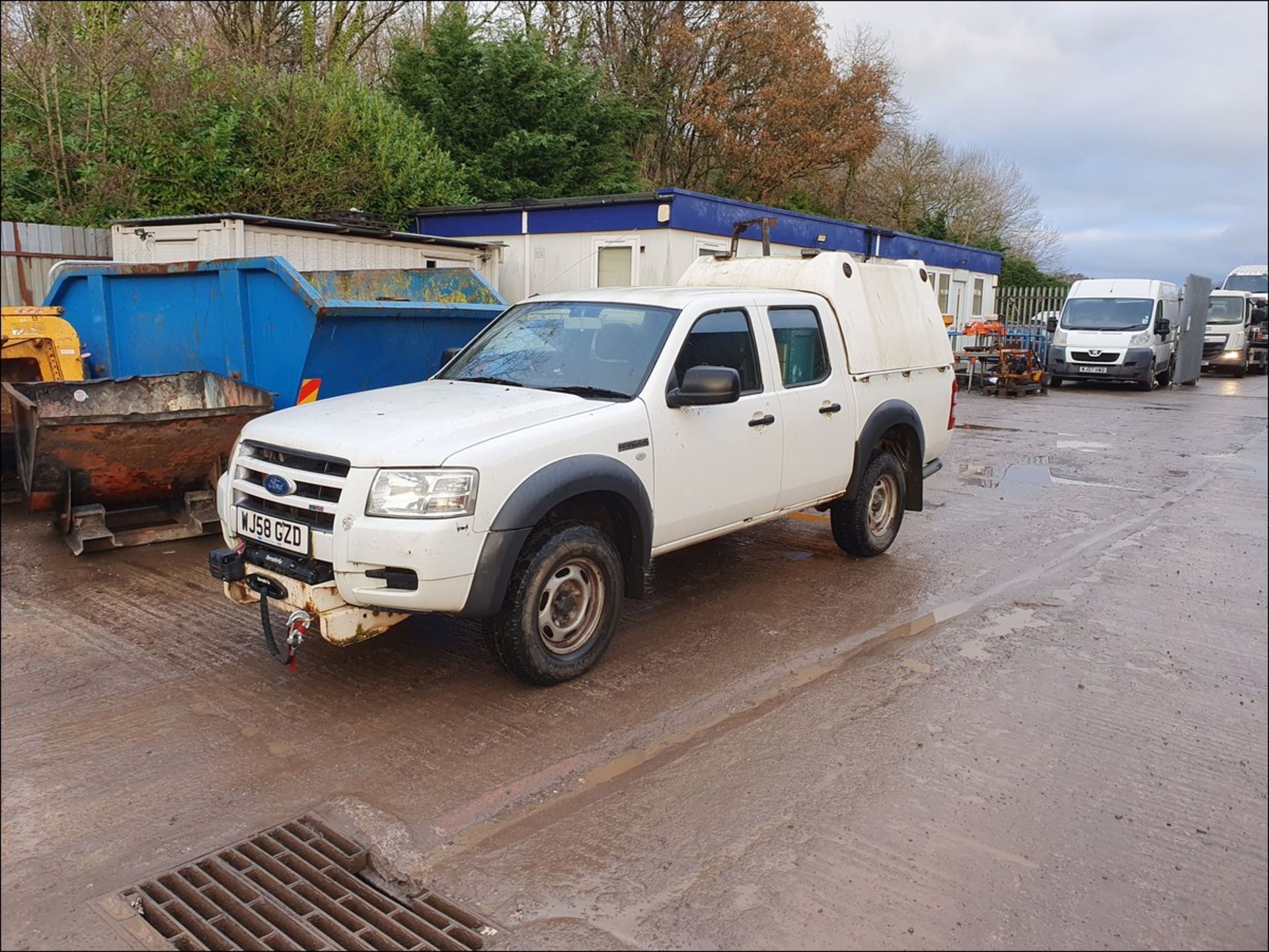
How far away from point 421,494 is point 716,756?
5.54ft

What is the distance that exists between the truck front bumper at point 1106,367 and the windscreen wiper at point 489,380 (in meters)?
20.7

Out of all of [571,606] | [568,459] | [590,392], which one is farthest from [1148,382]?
[568,459]

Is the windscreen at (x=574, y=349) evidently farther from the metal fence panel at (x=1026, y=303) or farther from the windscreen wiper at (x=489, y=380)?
the metal fence panel at (x=1026, y=303)

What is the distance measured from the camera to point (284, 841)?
3609 millimetres

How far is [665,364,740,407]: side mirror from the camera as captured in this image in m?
5.10

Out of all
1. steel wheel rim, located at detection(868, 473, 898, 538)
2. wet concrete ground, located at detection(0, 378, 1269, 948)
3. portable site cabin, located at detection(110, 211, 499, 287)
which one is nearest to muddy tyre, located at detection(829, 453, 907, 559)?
steel wheel rim, located at detection(868, 473, 898, 538)

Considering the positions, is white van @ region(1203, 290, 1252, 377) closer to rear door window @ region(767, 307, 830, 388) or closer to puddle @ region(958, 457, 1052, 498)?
puddle @ region(958, 457, 1052, 498)

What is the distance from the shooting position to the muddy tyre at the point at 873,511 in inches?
282

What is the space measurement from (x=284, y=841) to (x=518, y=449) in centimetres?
183

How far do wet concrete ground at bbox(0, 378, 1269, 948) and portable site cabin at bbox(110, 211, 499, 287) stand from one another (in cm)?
434

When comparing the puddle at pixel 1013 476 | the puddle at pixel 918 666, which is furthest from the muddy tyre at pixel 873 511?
the puddle at pixel 1013 476

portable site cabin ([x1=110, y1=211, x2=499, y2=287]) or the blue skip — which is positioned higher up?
portable site cabin ([x1=110, y1=211, x2=499, y2=287])

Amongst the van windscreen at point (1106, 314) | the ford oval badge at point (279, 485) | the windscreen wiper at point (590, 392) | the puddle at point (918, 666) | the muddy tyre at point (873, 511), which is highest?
the van windscreen at point (1106, 314)

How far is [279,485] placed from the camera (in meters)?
4.58
